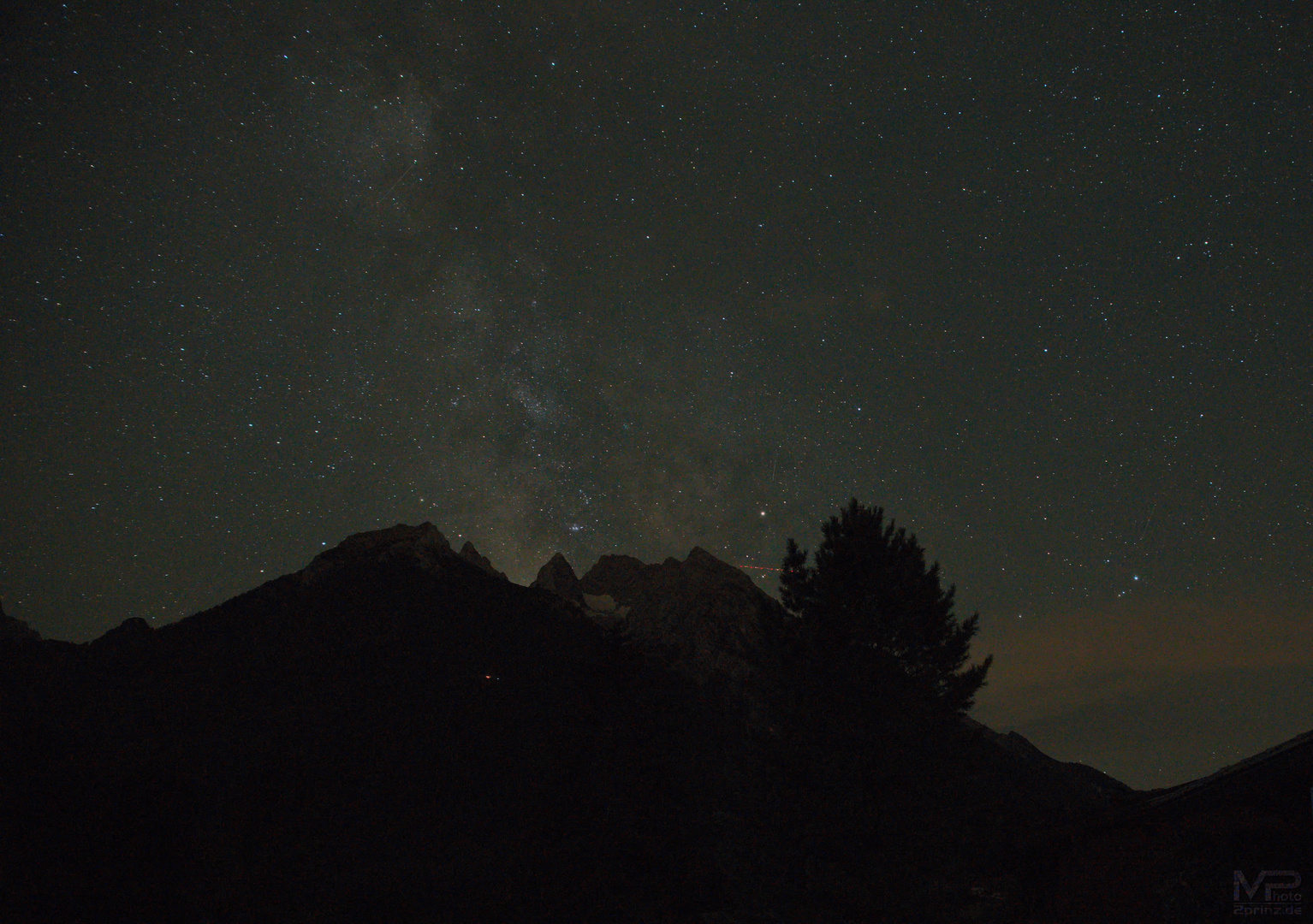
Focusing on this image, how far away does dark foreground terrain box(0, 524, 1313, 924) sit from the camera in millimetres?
13578

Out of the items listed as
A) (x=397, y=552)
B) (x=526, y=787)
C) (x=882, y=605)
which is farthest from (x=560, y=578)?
(x=882, y=605)

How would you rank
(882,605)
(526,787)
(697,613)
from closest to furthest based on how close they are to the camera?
(882,605) → (526,787) → (697,613)

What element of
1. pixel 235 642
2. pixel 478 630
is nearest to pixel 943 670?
pixel 478 630

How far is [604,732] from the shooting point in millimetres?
26438

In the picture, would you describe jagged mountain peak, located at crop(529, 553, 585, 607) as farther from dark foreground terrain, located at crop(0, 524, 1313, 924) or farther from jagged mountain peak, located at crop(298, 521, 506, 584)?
dark foreground terrain, located at crop(0, 524, 1313, 924)

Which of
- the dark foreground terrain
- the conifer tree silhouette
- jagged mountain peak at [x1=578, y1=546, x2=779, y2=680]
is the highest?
jagged mountain peak at [x1=578, y1=546, x2=779, y2=680]

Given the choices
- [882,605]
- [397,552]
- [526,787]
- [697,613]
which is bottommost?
[526,787]

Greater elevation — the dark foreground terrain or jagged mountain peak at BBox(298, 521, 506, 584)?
jagged mountain peak at BBox(298, 521, 506, 584)

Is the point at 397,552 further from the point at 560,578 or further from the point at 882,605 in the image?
the point at 882,605

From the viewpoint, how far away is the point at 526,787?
186 feet

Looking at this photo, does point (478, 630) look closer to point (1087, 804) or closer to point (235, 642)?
point (235, 642)

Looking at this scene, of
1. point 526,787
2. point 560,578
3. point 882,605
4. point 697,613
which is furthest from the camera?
point 560,578

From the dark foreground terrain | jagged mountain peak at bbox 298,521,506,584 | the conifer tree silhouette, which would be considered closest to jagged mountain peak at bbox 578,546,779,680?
the dark foreground terrain

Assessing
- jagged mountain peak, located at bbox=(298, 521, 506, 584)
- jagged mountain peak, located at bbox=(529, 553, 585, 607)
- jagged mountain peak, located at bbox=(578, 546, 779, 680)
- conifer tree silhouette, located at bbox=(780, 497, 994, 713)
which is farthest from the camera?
jagged mountain peak, located at bbox=(529, 553, 585, 607)
